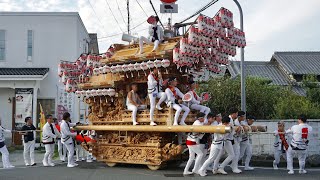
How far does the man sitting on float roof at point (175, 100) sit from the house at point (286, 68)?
13780mm

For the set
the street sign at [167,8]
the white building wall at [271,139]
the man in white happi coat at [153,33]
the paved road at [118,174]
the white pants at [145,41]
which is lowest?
the paved road at [118,174]

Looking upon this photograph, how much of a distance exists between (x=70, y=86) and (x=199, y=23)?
6721 mm

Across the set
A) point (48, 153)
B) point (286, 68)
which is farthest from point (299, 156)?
point (286, 68)

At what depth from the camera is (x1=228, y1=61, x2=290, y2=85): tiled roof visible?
1041 inches

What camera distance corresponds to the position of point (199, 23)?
1132 cm

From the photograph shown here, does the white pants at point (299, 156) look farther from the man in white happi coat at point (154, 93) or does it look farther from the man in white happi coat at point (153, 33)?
the man in white happi coat at point (153, 33)

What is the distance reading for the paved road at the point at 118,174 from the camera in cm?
1105

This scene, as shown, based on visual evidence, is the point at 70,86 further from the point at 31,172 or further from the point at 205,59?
the point at 205,59

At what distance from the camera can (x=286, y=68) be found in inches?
1038

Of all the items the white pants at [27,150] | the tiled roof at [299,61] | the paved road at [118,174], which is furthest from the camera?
the tiled roof at [299,61]

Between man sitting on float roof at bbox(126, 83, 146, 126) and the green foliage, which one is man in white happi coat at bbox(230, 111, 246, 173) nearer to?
man sitting on float roof at bbox(126, 83, 146, 126)

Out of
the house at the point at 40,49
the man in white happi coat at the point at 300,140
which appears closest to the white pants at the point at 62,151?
the house at the point at 40,49

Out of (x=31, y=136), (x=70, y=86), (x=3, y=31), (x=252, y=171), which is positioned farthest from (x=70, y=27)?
(x=252, y=171)

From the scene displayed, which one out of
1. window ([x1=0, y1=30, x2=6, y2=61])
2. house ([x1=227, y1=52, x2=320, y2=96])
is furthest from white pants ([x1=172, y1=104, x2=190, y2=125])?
window ([x1=0, y1=30, x2=6, y2=61])
